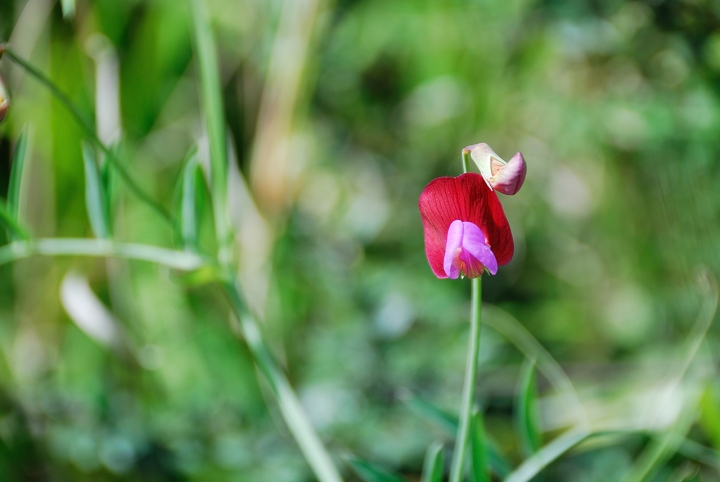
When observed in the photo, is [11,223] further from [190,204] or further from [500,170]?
[500,170]

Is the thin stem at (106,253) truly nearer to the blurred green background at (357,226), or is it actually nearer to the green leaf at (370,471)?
the green leaf at (370,471)

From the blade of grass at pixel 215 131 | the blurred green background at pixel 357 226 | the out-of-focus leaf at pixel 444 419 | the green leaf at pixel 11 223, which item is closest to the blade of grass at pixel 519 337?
the blurred green background at pixel 357 226

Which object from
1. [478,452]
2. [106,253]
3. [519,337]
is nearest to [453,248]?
[478,452]

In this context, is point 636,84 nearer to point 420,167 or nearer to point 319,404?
point 420,167

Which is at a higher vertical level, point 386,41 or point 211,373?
point 386,41

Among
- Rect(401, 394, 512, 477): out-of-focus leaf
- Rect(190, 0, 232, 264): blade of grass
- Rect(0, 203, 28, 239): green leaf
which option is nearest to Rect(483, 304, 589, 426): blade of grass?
Rect(401, 394, 512, 477): out-of-focus leaf

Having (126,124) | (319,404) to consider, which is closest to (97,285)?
(126,124)
